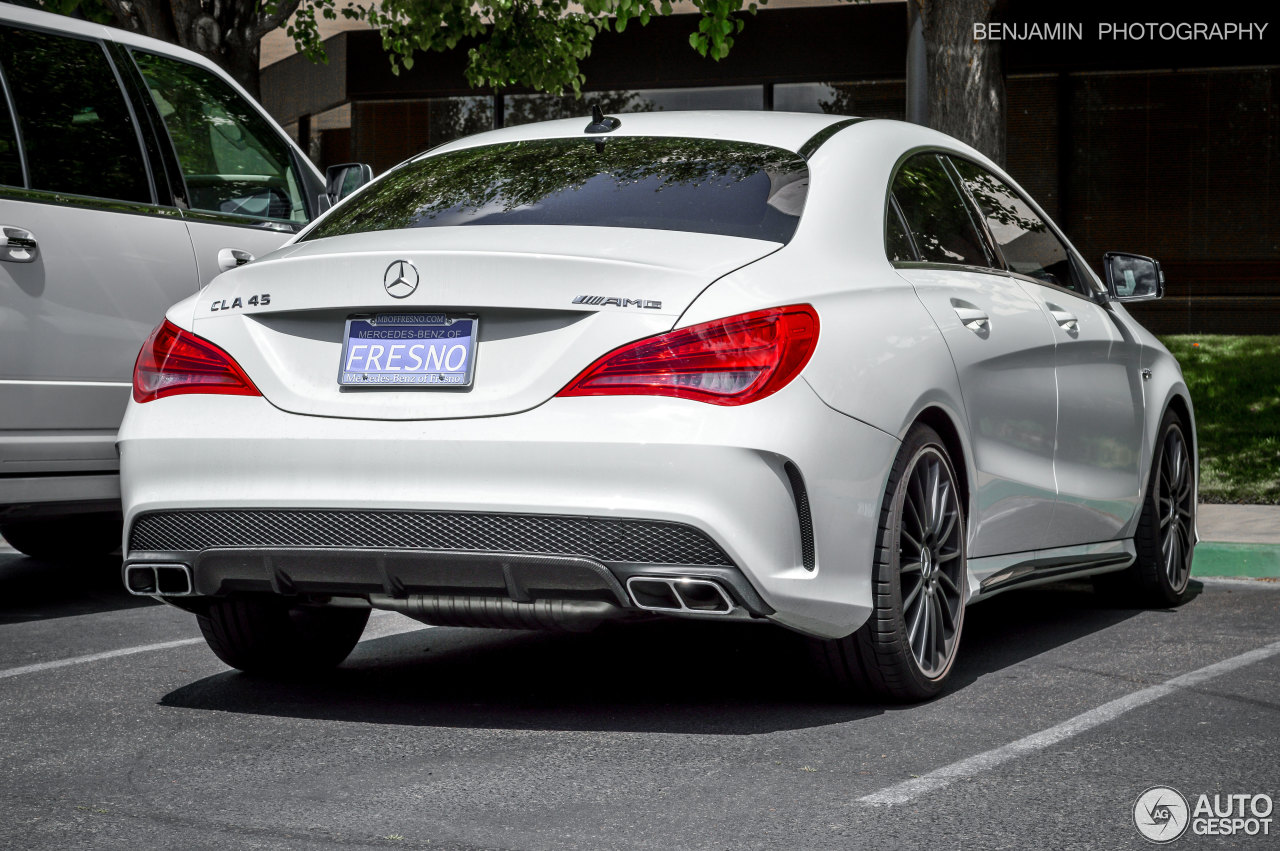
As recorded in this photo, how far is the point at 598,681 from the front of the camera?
5.14 m

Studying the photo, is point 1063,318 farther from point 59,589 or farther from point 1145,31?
point 1145,31

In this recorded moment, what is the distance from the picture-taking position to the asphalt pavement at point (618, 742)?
11.5 ft

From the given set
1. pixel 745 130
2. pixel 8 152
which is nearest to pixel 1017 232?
pixel 745 130

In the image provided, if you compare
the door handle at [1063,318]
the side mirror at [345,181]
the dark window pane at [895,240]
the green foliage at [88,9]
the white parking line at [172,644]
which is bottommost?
the white parking line at [172,644]

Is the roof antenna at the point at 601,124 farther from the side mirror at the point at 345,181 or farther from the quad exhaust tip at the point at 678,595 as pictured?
the side mirror at the point at 345,181

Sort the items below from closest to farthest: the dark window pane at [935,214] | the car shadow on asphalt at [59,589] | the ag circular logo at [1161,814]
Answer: the ag circular logo at [1161,814] → the dark window pane at [935,214] → the car shadow on asphalt at [59,589]

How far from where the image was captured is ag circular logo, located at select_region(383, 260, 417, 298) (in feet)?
13.8

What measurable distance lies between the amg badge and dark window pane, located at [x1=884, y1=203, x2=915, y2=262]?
0.99 m

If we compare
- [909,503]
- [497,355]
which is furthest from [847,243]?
[497,355]

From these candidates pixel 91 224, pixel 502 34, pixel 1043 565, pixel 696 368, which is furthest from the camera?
pixel 502 34

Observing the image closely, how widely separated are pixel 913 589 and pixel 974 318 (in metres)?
0.88

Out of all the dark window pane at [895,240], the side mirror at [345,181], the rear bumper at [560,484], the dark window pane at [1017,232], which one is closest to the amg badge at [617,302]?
the rear bumper at [560,484]

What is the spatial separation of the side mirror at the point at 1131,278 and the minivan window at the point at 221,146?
3.44 meters

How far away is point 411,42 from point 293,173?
11.5 m
